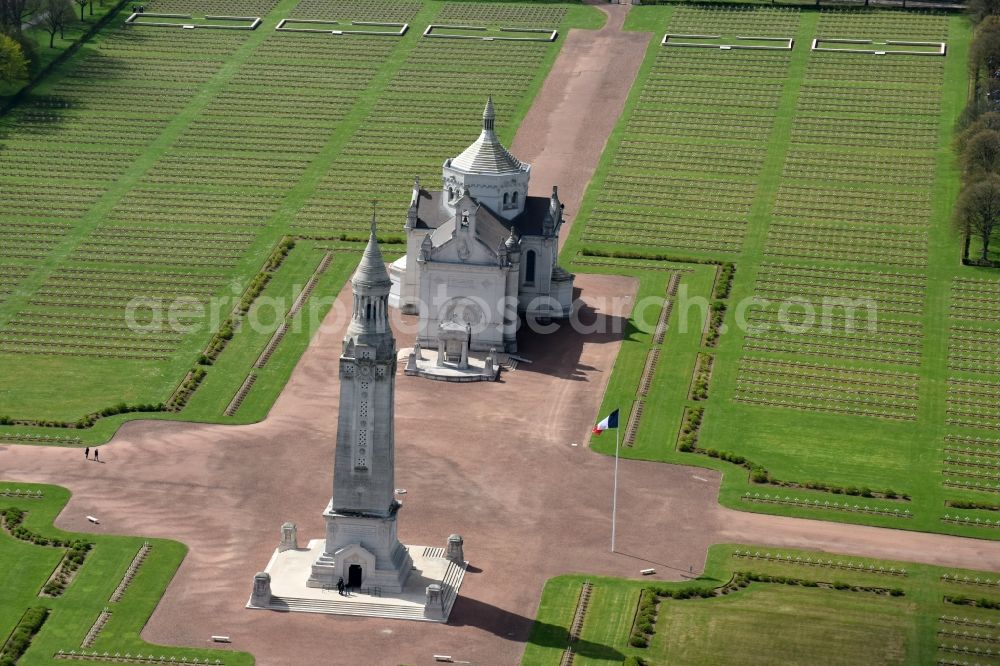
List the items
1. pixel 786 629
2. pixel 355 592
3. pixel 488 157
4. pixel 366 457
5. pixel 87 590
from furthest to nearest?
1. pixel 488 157
2. pixel 87 590
3. pixel 355 592
4. pixel 786 629
5. pixel 366 457

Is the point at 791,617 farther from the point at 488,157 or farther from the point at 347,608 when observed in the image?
the point at 488,157

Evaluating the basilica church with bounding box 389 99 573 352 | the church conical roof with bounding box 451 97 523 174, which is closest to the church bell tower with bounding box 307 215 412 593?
the basilica church with bounding box 389 99 573 352

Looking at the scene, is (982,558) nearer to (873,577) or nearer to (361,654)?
(873,577)

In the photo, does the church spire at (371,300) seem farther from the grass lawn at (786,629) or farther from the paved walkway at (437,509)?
the grass lawn at (786,629)

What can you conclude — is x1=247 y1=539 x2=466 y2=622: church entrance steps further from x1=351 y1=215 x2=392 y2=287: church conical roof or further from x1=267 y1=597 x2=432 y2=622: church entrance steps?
x1=351 y1=215 x2=392 y2=287: church conical roof

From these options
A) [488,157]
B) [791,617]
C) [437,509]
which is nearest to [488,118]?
[488,157]

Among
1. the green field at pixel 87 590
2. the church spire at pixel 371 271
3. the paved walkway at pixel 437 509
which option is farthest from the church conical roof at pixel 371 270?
the green field at pixel 87 590
